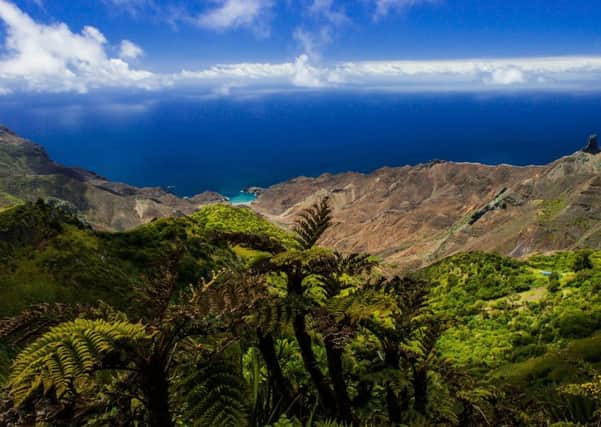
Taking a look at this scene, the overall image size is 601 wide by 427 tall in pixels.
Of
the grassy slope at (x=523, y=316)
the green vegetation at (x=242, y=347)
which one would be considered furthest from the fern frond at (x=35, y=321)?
the grassy slope at (x=523, y=316)

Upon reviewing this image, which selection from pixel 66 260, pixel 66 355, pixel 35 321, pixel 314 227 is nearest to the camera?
pixel 66 355

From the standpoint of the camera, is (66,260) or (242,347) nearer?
(242,347)

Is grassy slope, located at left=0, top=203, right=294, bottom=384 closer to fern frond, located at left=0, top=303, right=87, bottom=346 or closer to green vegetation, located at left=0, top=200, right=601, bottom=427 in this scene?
green vegetation, located at left=0, top=200, right=601, bottom=427

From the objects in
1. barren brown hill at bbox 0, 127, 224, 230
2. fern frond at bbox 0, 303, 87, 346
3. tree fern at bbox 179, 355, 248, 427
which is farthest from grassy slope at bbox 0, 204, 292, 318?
barren brown hill at bbox 0, 127, 224, 230

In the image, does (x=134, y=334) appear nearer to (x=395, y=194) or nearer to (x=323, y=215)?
(x=323, y=215)

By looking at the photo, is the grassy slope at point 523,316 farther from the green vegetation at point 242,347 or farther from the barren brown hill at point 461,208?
the barren brown hill at point 461,208

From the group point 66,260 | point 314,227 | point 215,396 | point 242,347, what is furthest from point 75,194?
point 215,396

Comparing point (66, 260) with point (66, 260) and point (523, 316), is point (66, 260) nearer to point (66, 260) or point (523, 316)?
point (66, 260)
